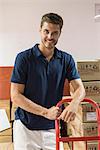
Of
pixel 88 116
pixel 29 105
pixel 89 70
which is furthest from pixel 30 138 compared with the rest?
pixel 89 70

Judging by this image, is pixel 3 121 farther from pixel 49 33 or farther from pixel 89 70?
pixel 49 33

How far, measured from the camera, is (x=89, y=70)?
8.57ft

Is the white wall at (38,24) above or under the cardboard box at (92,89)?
above

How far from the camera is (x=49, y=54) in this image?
1788 millimetres

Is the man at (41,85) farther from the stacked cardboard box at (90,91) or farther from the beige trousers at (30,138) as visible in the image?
the stacked cardboard box at (90,91)

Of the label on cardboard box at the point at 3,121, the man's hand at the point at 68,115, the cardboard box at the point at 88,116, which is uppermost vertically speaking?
the man's hand at the point at 68,115

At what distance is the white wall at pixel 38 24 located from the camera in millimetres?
4133

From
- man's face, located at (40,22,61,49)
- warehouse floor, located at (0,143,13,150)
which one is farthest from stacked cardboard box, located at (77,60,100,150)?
warehouse floor, located at (0,143,13,150)

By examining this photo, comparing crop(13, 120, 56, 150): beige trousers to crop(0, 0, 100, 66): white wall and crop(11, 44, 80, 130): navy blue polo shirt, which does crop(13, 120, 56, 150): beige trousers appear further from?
crop(0, 0, 100, 66): white wall

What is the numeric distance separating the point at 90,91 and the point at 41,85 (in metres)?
1.01

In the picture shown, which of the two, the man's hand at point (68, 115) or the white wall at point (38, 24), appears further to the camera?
the white wall at point (38, 24)

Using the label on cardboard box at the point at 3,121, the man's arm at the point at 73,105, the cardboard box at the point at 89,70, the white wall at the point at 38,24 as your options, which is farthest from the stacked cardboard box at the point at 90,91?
the white wall at the point at 38,24

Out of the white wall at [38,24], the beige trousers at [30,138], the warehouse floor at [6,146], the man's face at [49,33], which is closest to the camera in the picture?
the man's face at [49,33]

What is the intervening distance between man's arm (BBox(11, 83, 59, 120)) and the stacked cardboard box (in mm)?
1044
